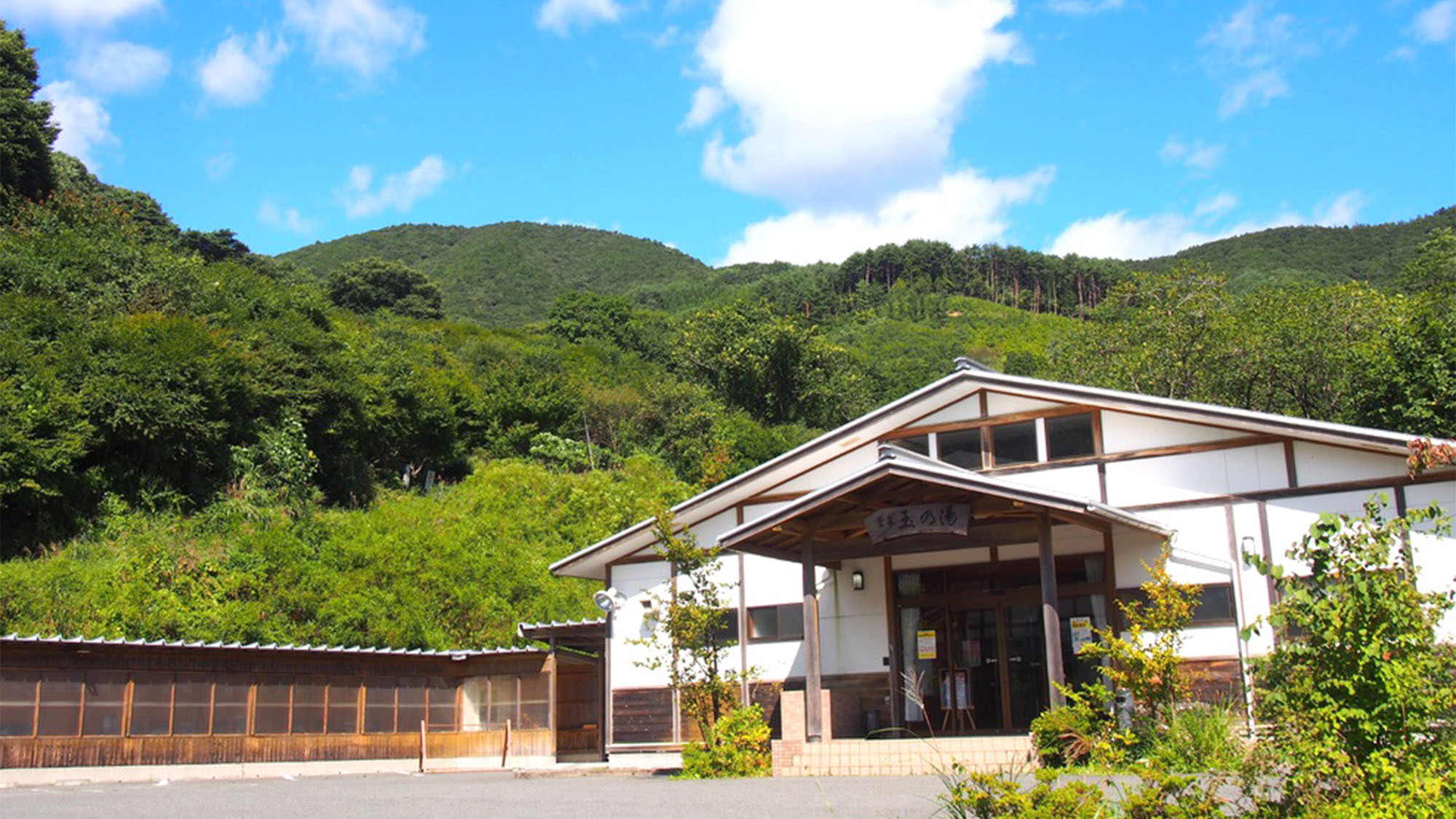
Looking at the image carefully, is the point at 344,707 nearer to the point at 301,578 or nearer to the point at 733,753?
the point at 301,578

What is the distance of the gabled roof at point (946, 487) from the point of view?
43.2ft

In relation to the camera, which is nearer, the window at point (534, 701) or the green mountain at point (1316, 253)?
the window at point (534, 701)

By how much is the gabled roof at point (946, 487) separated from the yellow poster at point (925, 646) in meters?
2.90

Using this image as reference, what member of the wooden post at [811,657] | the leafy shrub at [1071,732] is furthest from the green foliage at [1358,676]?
the wooden post at [811,657]

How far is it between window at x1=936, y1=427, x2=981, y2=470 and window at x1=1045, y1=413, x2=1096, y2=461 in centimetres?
100

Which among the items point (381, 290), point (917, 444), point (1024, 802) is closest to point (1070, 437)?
point (917, 444)

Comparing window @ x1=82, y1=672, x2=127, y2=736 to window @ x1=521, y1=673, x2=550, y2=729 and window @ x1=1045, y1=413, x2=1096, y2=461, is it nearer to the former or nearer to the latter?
window @ x1=521, y1=673, x2=550, y2=729

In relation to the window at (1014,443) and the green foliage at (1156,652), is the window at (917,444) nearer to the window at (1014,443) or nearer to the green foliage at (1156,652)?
the window at (1014,443)

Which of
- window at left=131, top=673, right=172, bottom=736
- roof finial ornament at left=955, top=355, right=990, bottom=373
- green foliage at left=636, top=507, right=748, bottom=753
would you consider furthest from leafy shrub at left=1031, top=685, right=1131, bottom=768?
window at left=131, top=673, right=172, bottom=736

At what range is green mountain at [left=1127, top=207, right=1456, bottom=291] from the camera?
2596 inches

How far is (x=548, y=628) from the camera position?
62.9 ft

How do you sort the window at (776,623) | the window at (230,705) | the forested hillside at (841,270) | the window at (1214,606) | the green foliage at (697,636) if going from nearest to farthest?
the window at (1214,606) < the green foliage at (697,636) < the window at (776,623) < the window at (230,705) < the forested hillside at (841,270)

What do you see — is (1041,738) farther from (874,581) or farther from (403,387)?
(403,387)

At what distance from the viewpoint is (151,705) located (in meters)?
17.1
